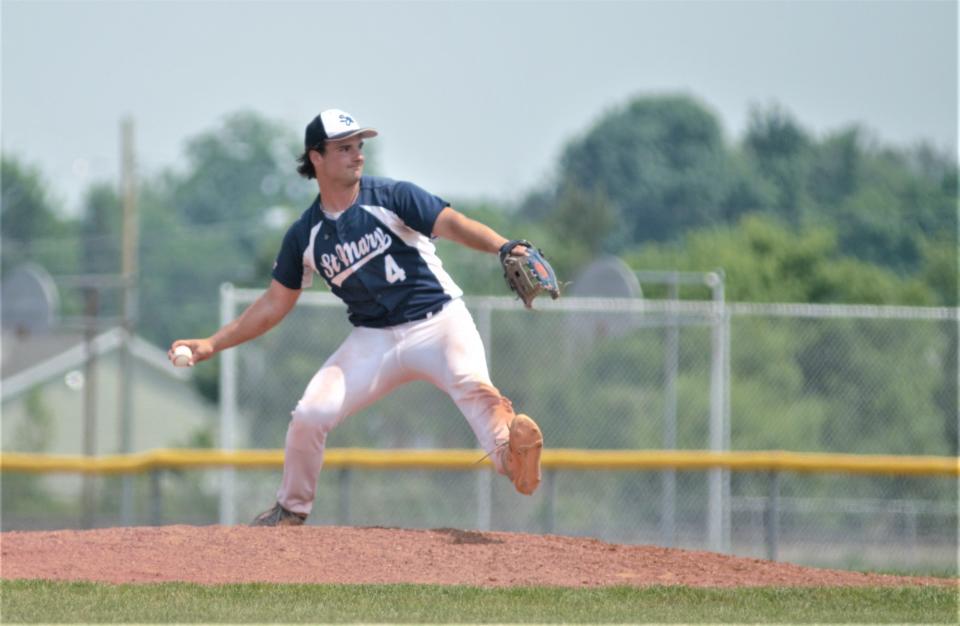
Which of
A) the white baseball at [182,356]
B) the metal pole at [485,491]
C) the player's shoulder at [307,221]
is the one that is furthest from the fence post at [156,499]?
the player's shoulder at [307,221]

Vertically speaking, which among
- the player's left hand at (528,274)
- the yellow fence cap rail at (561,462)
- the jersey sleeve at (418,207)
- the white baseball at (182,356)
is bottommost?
the yellow fence cap rail at (561,462)

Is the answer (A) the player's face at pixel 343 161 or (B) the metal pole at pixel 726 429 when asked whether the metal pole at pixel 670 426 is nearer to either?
(B) the metal pole at pixel 726 429

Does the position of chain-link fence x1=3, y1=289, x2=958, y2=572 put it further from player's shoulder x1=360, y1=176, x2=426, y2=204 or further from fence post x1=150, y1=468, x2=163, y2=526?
player's shoulder x1=360, y1=176, x2=426, y2=204

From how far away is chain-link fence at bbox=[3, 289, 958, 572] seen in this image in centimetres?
1442

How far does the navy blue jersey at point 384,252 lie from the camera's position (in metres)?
7.21

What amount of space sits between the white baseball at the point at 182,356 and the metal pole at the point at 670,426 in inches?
292

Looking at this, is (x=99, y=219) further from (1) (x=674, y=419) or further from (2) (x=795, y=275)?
(1) (x=674, y=419)

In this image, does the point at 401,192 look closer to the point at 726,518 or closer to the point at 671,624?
the point at 671,624

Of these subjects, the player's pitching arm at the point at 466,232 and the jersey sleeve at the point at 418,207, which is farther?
the jersey sleeve at the point at 418,207

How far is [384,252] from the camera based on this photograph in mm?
7223

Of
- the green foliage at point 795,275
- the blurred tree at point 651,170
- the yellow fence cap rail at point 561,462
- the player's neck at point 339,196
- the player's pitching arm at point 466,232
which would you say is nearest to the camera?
the player's pitching arm at point 466,232

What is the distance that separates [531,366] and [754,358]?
2.73m

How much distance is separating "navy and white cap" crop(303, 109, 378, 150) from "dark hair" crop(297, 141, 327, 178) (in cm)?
2

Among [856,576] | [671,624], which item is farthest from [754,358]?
[671,624]
